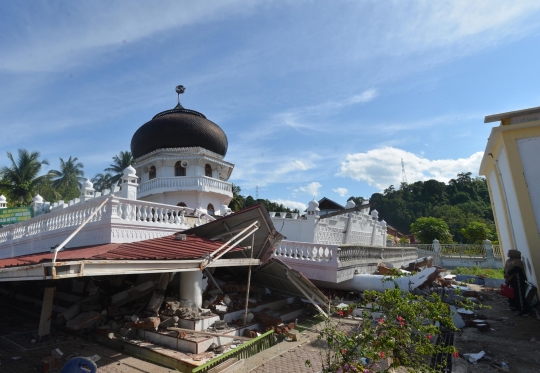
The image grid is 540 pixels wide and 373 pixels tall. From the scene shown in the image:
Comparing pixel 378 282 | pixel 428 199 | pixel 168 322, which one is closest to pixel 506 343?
pixel 378 282

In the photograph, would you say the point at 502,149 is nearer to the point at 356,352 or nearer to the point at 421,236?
the point at 356,352

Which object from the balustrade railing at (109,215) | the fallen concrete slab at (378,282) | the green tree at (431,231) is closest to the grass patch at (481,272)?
the fallen concrete slab at (378,282)

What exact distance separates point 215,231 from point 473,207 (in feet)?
182

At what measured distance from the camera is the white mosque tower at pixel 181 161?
1811cm

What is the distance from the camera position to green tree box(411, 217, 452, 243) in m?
32.0

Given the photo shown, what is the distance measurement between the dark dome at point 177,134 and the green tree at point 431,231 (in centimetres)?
2260

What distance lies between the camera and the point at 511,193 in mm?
8453

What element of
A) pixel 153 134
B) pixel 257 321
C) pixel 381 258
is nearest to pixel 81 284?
pixel 257 321

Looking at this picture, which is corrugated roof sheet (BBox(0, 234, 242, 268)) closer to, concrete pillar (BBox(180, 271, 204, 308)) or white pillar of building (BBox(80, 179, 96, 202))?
concrete pillar (BBox(180, 271, 204, 308))

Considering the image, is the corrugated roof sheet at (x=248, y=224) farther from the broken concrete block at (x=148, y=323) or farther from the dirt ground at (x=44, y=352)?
the dirt ground at (x=44, y=352)

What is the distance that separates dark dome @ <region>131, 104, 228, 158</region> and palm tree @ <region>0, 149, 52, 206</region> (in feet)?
49.4

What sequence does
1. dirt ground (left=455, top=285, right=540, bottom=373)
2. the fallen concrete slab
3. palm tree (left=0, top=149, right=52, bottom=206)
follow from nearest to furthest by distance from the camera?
dirt ground (left=455, top=285, right=540, bottom=373) < the fallen concrete slab < palm tree (left=0, top=149, right=52, bottom=206)

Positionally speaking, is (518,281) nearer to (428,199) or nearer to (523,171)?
(523,171)

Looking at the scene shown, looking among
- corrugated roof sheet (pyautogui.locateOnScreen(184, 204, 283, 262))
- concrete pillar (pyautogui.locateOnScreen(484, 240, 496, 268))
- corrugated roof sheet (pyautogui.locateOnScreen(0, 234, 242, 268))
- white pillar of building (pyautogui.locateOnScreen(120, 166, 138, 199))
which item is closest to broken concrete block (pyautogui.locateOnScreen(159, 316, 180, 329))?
Answer: corrugated roof sheet (pyautogui.locateOnScreen(0, 234, 242, 268))
